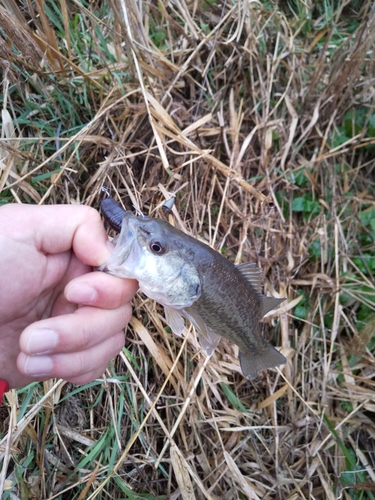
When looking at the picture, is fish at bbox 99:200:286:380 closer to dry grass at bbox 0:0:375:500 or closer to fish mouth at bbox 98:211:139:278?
fish mouth at bbox 98:211:139:278

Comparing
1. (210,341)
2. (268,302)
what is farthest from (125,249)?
(268,302)

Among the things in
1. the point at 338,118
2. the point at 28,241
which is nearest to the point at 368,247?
the point at 338,118

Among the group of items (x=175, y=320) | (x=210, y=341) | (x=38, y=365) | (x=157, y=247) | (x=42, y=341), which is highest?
(x=157, y=247)

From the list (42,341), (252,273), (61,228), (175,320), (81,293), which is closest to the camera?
(42,341)

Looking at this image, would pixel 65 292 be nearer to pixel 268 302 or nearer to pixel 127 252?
pixel 127 252

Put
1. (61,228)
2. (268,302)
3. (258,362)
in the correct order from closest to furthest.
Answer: (61,228) → (268,302) → (258,362)

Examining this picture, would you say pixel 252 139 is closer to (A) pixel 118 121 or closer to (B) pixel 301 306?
A: (A) pixel 118 121

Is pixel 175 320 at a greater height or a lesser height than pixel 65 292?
lesser
